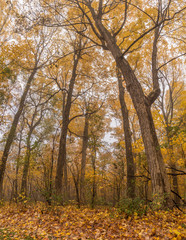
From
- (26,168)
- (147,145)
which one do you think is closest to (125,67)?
(147,145)

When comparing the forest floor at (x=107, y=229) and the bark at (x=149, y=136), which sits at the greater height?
the bark at (x=149, y=136)

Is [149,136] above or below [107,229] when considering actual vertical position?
above

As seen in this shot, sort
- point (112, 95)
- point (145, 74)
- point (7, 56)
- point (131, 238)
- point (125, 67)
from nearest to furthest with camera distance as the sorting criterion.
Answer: point (131, 238), point (125, 67), point (7, 56), point (112, 95), point (145, 74)

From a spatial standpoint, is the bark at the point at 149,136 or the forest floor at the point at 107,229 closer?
the forest floor at the point at 107,229

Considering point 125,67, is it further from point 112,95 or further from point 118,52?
point 112,95

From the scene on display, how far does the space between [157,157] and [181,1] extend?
667 centimetres

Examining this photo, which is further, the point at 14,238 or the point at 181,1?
the point at 181,1

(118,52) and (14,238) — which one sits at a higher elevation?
(118,52)

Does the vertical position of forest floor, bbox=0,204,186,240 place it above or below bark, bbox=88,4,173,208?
below

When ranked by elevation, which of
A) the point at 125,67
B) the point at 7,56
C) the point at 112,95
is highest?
the point at 7,56

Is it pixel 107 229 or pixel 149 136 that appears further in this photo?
pixel 149 136

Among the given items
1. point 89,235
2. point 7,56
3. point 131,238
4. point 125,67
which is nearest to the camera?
point 131,238

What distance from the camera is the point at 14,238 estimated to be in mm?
2830

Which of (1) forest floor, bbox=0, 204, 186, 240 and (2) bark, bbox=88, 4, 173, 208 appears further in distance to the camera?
(2) bark, bbox=88, 4, 173, 208
